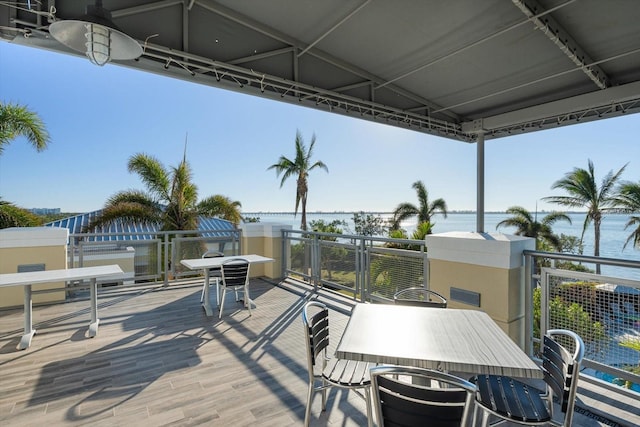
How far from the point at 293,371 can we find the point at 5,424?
2136mm

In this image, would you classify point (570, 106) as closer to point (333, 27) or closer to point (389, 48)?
point (389, 48)

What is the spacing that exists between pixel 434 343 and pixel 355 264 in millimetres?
3579

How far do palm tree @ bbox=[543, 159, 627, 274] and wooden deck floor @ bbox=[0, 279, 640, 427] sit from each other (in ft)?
60.7

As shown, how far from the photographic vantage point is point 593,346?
2779 mm

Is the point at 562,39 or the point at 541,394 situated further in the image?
the point at 562,39

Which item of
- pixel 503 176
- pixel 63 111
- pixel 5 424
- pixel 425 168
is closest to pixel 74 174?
pixel 63 111

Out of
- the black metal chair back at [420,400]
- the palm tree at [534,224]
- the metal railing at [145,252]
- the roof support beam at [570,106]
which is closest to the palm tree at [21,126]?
the metal railing at [145,252]

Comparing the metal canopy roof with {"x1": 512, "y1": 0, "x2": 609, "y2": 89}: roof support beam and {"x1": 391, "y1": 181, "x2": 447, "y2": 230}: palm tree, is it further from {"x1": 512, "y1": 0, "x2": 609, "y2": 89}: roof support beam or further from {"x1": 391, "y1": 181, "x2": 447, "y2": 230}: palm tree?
{"x1": 391, "y1": 181, "x2": 447, "y2": 230}: palm tree

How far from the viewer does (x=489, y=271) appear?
3.29 metres

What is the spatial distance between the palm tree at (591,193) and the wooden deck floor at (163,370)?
1849cm

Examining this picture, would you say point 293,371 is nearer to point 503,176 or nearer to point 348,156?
point 348,156

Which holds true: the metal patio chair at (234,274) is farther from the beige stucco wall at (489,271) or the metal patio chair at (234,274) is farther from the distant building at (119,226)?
the distant building at (119,226)

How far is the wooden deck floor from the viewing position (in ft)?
7.94

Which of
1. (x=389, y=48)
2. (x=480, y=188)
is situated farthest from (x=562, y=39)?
(x=480, y=188)
